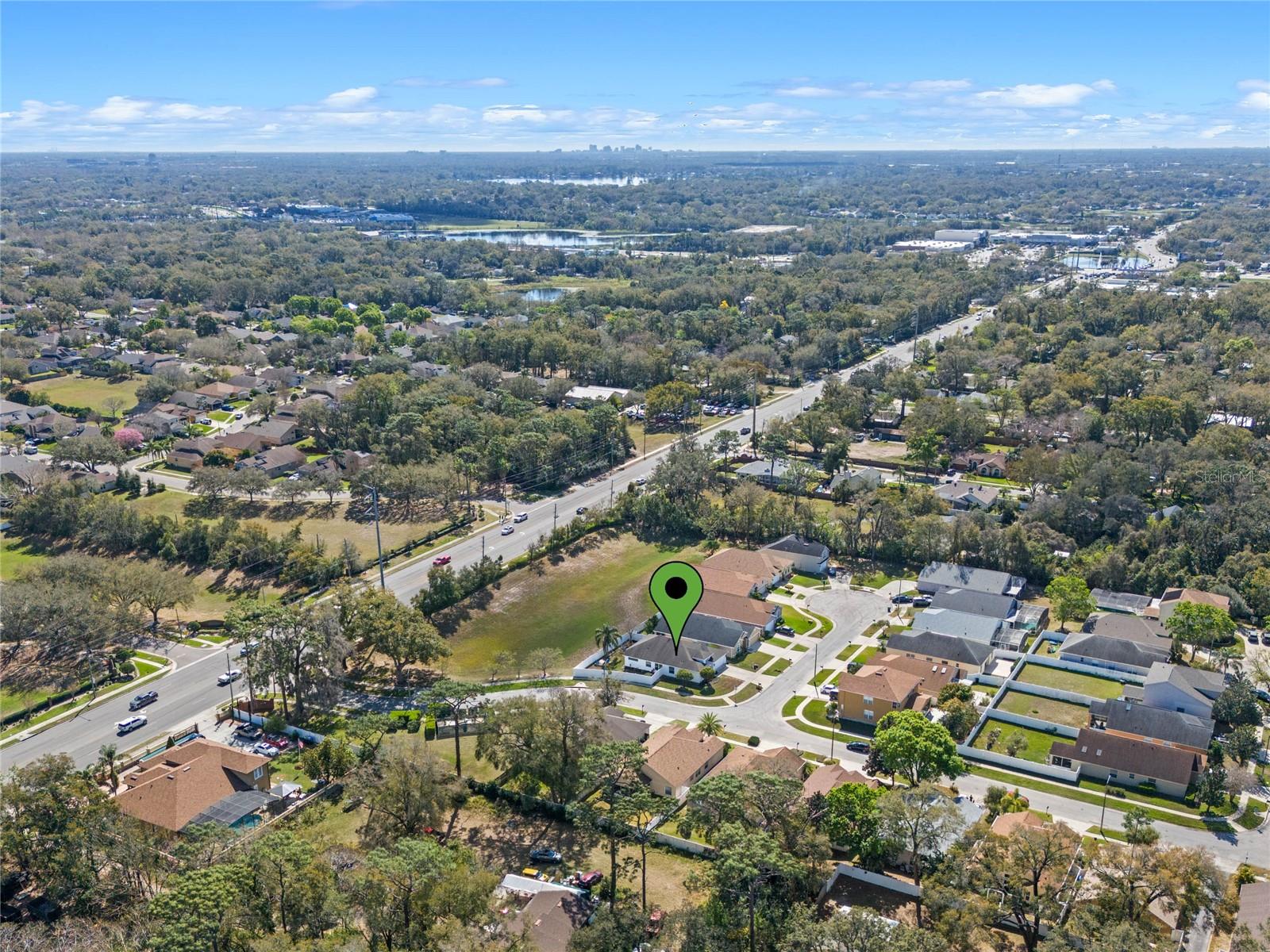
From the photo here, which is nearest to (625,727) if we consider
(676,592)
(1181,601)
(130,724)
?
(676,592)

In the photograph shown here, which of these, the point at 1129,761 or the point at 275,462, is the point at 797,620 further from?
the point at 275,462

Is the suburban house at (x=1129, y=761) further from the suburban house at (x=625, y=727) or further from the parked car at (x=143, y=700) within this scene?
the parked car at (x=143, y=700)

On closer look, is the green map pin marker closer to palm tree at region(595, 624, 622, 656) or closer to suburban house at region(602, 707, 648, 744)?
palm tree at region(595, 624, 622, 656)

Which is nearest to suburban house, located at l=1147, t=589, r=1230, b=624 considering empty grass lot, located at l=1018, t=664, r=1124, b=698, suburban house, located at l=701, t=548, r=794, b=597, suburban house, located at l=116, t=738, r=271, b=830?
empty grass lot, located at l=1018, t=664, r=1124, b=698

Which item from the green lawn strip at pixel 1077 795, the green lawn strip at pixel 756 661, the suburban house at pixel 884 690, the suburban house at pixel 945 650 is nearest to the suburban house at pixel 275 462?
the green lawn strip at pixel 756 661

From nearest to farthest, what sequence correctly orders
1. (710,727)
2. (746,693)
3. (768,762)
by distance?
1. (768,762)
2. (710,727)
3. (746,693)
